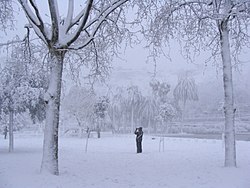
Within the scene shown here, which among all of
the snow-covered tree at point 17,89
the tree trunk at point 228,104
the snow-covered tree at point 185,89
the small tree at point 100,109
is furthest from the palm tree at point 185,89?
the tree trunk at point 228,104

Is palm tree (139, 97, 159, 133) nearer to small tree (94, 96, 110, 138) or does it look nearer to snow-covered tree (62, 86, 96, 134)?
small tree (94, 96, 110, 138)

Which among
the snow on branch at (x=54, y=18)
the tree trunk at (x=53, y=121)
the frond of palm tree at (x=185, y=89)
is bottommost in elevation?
the tree trunk at (x=53, y=121)

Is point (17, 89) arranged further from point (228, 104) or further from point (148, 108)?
point (148, 108)

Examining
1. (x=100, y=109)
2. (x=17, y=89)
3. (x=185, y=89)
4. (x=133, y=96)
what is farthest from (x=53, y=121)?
(x=185, y=89)

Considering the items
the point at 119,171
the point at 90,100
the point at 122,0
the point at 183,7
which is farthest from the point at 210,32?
the point at 90,100

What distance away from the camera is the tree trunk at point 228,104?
9.99 m

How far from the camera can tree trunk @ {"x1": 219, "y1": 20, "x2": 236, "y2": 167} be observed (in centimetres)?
999

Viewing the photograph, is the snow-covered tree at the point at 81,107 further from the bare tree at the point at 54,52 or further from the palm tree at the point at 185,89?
the bare tree at the point at 54,52

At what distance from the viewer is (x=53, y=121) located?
834cm

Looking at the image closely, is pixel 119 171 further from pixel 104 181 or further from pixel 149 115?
pixel 149 115

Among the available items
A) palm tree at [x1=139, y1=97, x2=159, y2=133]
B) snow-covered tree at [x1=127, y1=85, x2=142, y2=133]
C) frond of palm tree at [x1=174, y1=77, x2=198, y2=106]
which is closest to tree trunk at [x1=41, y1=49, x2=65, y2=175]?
snow-covered tree at [x1=127, y1=85, x2=142, y2=133]

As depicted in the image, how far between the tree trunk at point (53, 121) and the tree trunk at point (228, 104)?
4867 mm

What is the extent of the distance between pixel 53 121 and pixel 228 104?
16.7 ft

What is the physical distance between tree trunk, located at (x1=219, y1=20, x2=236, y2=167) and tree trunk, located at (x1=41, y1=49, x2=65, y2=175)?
16.0ft
